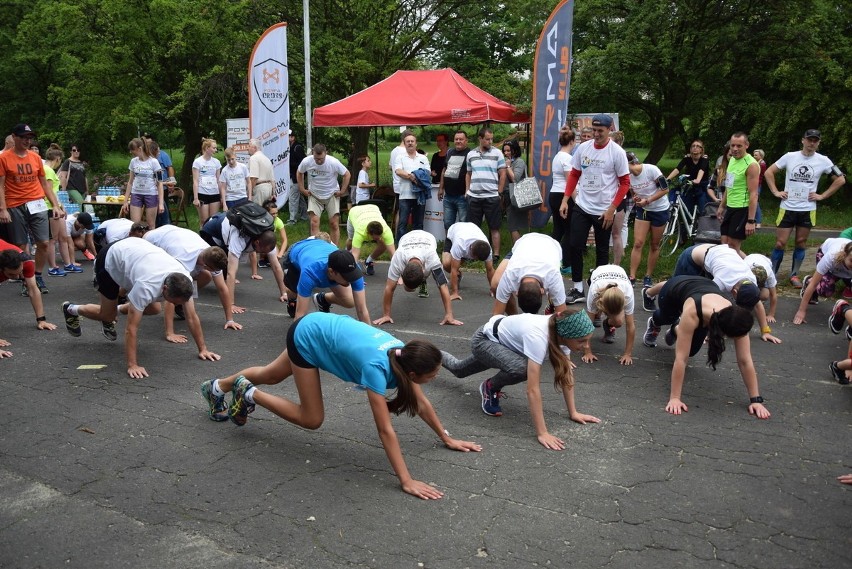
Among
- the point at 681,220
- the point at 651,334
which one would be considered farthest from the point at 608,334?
the point at 681,220

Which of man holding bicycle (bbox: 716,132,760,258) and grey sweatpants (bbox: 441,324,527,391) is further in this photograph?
man holding bicycle (bbox: 716,132,760,258)

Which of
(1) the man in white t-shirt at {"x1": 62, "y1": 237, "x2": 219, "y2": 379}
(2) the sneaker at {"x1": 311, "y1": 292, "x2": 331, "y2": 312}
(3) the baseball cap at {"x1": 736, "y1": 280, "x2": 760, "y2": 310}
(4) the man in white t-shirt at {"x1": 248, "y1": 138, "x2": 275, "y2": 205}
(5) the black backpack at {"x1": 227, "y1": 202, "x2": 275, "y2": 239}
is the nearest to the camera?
(1) the man in white t-shirt at {"x1": 62, "y1": 237, "x2": 219, "y2": 379}

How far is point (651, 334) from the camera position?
270 inches

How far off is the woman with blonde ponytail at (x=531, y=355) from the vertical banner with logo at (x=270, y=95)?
892cm

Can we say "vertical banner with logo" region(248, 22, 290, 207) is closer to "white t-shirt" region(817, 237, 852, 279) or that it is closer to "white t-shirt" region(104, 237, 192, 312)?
"white t-shirt" region(104, 237, 192, 312)

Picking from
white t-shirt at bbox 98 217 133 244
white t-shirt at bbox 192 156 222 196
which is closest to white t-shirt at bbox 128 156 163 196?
white t-shirt at bbox 192 156 222 196

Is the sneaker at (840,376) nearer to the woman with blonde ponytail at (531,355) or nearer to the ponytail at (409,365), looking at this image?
the woman with blonde ponytail at (531,355)

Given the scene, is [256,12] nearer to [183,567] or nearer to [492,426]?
[492,426]

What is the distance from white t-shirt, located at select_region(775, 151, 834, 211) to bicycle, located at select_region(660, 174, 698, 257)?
2955mm

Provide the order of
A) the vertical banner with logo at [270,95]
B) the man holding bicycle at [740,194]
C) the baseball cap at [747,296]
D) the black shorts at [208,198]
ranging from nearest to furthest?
1. the baseball cap at [747,296]
2. the man holding bicycle at [740,194]
3. the black shorts at [208,198]
4. the vertical banner with logo at [270,95]

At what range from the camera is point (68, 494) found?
14.1ft

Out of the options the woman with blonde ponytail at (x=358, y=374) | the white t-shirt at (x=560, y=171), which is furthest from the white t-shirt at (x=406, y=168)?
the woman with blonde ponytail at (x=358, y=374)

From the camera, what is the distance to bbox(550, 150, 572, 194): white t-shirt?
10.0m

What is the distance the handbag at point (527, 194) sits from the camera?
10.9 m
